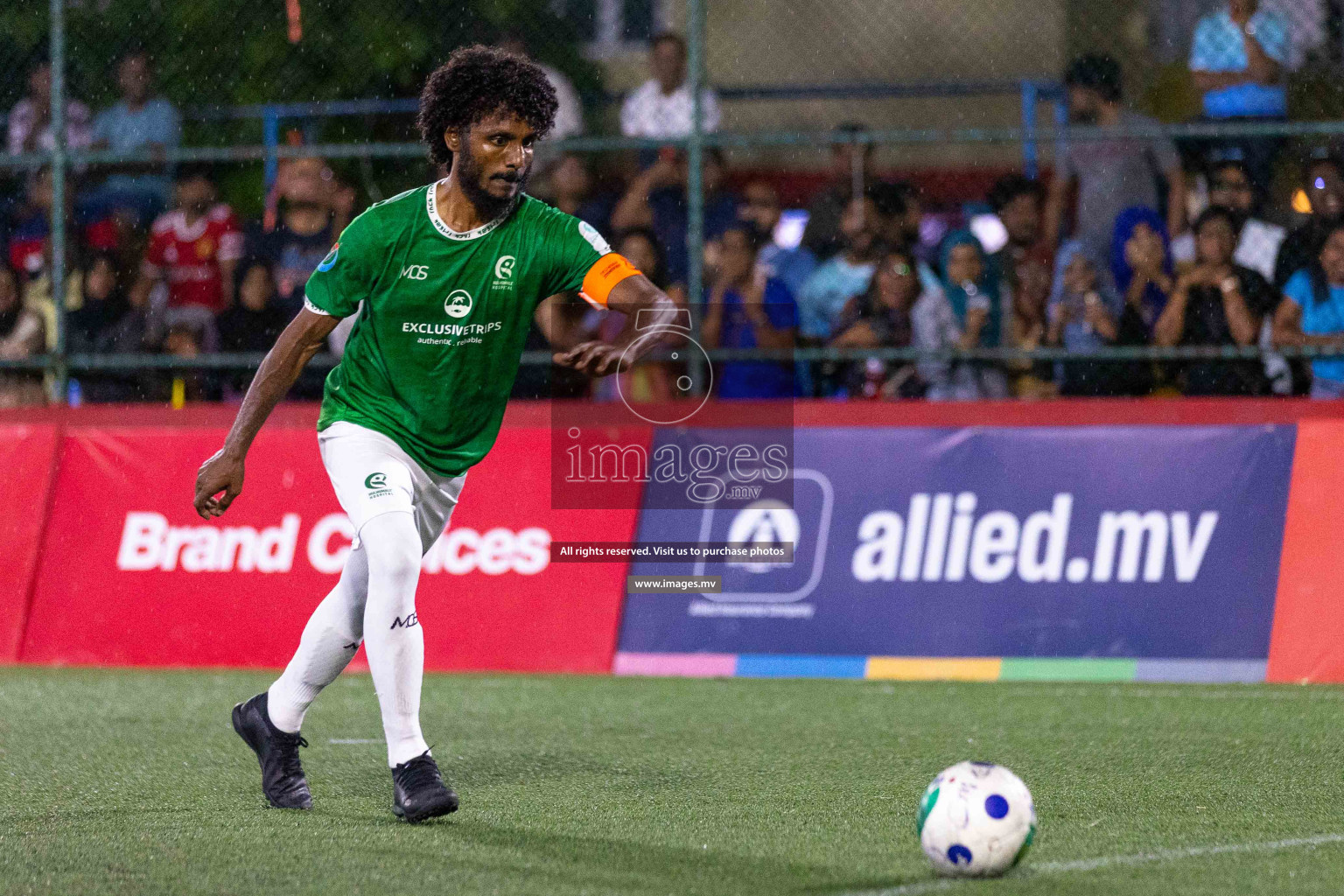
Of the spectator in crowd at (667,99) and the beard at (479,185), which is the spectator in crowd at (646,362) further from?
the beard at (479,185)

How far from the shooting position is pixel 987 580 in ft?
28.9

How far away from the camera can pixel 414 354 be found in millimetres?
5348

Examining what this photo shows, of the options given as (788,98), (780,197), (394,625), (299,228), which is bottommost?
(394,625)

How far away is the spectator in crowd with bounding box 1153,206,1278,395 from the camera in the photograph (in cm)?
947

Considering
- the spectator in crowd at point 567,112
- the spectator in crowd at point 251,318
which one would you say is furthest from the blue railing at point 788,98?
the spectator in crowd at point 251,318

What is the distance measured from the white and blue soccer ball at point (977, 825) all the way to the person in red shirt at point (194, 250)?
7342mm

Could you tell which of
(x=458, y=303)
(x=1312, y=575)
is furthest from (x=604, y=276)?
(x=1312, y=575)

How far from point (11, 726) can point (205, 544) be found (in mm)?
2281

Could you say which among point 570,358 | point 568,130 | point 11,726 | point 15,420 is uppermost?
point 568,130

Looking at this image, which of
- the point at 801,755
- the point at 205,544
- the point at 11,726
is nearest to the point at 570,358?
the point at 801,755

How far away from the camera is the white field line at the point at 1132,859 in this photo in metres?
4.08

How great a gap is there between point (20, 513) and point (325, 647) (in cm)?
486

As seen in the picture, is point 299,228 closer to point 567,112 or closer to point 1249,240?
point 567,112

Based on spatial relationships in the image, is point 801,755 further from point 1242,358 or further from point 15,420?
point 15,420
